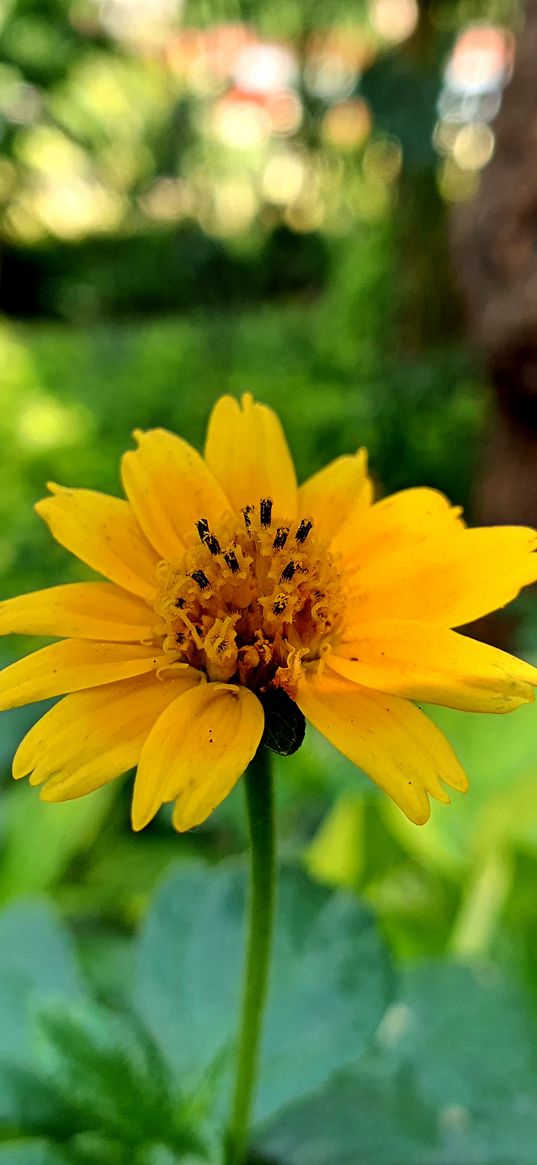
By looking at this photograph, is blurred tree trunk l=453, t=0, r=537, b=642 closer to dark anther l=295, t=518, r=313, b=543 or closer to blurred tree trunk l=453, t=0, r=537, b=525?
blurred tree trunk l=453, t=0, r=537, b=525

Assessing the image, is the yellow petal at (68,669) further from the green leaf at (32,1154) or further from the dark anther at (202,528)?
the green leaf at (32,1154)

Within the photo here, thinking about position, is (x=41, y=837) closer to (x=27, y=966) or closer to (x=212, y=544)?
(x=27, y=966)

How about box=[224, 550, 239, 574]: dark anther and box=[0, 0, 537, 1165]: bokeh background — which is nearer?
box=[224, 550, 239, 574]: dark anther

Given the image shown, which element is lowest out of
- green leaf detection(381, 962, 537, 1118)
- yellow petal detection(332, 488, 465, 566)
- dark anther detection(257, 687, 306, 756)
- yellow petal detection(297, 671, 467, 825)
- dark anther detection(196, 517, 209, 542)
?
green leaf detection(381, 962, 537, 1118)

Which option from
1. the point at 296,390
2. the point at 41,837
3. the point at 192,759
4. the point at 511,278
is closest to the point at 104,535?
the point at 192,759

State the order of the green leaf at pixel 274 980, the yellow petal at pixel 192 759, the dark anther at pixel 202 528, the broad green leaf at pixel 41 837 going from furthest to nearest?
the broad green leaf at pixel 41 837, the green leaf at pixel 274 980, the dark anther at pixel 202 528, the yellow petal at pixel 192 759

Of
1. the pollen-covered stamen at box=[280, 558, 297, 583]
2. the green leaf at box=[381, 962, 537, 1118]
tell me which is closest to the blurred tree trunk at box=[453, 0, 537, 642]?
the green leaf at box=[381, 962, 537, 1118]

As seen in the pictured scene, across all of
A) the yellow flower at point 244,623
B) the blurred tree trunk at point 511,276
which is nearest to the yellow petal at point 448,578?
the yellow flower at point 244,623
